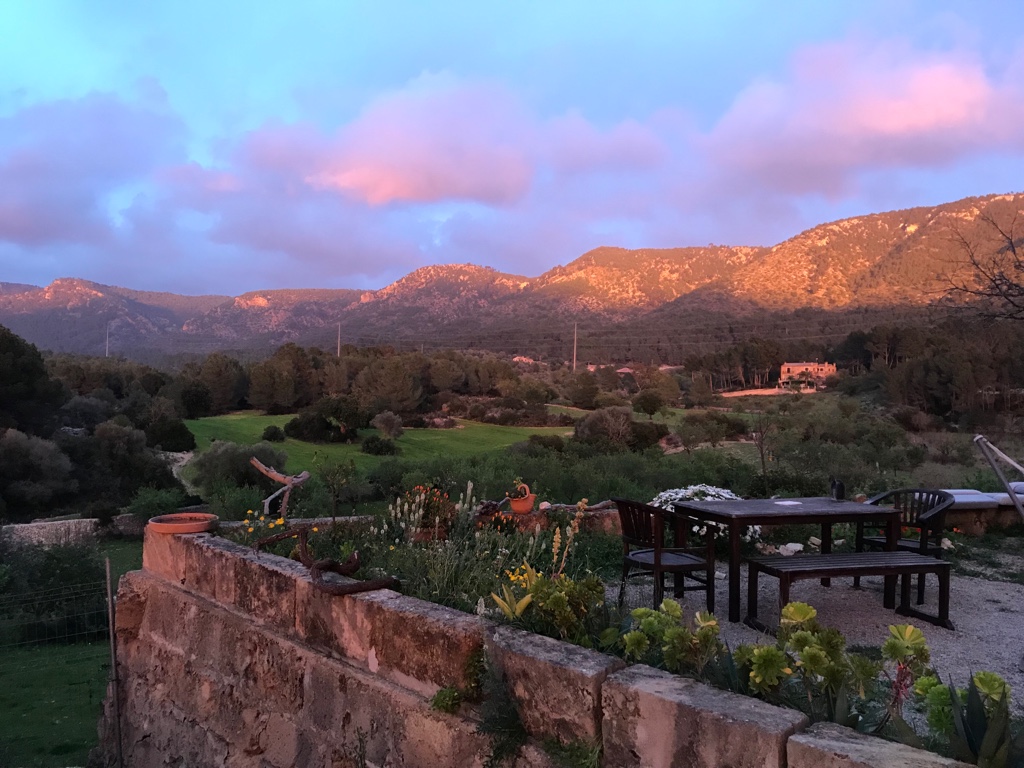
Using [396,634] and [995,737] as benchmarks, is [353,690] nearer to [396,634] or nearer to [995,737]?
[396,634]

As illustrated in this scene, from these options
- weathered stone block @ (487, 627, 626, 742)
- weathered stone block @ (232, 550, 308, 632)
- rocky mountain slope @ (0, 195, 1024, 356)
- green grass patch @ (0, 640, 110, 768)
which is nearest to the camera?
weathered stone block @ (487, 627, 626, 742)

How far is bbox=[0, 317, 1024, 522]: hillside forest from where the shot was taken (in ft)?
44.3

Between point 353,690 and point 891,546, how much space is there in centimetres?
400

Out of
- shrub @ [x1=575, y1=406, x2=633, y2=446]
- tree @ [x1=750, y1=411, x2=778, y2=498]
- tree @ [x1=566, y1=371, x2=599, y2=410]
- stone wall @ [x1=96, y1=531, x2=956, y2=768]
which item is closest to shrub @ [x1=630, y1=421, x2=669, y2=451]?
shrub @ [x1=575, y1=406, x2=633, y2=446]

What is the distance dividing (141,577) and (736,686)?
4.22 metres

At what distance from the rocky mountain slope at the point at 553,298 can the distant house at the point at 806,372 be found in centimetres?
641

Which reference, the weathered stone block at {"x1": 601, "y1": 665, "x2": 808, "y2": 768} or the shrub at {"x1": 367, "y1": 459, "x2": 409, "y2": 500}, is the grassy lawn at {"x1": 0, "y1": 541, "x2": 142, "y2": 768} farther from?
the shrub at {"x1": 367, "y1": 459, "x2": 409, "y2": 500}

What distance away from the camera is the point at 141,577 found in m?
5.05

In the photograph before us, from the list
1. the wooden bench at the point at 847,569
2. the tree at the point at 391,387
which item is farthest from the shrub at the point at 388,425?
the wooden bench at the point at 847,569

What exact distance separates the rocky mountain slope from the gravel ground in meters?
38.6

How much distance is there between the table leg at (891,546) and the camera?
209 inches

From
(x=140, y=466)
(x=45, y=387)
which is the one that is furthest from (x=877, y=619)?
(x=45, y=387)

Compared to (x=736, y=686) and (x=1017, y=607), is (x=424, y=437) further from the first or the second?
(x=736, y=686)

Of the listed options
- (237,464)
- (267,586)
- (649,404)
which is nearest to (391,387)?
(649,404)
